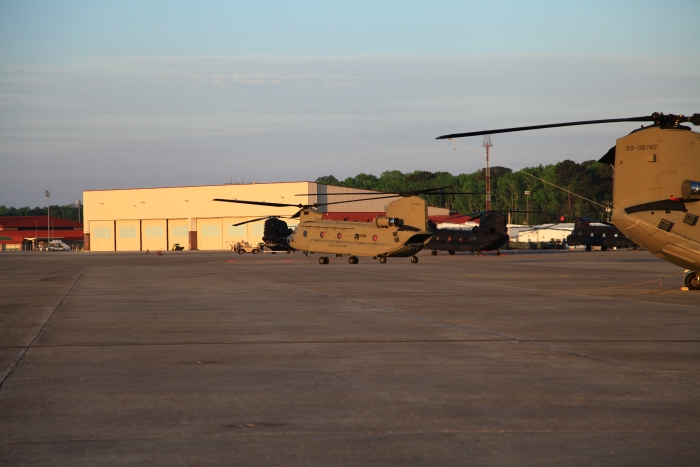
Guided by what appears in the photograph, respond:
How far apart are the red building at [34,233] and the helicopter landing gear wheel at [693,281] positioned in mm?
142912

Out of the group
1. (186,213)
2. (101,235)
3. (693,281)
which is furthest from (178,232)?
(693,281)

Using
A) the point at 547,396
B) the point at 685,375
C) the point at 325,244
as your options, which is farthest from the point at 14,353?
the point at 325,244

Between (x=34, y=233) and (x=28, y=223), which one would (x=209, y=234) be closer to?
(x=34, y=233)

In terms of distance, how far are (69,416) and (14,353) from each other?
4789mm

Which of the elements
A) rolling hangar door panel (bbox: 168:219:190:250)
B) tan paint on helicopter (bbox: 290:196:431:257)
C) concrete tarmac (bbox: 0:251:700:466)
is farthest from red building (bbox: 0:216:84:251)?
concrete tarmac (bbox: 0:251:700:466)

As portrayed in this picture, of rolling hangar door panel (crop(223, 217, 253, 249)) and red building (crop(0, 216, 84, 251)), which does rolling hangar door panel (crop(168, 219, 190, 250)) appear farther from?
red building (crop(0, 216, 84, 251))

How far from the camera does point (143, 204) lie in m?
112

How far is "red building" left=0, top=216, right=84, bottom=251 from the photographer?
526ft

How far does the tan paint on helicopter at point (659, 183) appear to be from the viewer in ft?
67.5

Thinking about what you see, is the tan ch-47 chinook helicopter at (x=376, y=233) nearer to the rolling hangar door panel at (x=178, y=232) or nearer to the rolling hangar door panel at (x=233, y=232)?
the rolling hangar door panel at (x=233, y=232)

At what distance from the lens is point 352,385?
845 centimetres

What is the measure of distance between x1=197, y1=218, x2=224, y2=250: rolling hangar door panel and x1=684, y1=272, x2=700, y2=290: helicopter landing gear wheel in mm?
88032

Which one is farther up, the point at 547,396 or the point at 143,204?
the point at 143,204

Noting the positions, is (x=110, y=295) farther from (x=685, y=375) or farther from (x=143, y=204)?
(x=143, y=204)
